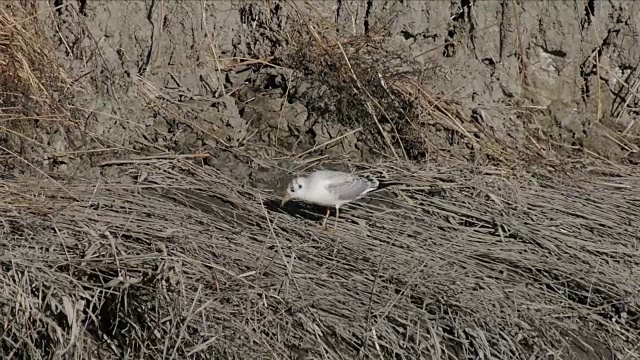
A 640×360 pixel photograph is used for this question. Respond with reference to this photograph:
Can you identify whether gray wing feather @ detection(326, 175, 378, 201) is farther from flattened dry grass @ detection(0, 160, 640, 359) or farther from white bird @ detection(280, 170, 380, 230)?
flattened dry grass @ detection(0, 160, 640, 359)

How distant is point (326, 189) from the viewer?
5812mm

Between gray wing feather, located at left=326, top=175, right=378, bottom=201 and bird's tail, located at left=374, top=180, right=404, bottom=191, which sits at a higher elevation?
gray wing feather, located at left=326, top=175, right=378, bottom=201

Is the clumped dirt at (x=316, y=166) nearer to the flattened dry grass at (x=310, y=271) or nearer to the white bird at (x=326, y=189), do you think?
the flattened dry grass at (x=310, y=271)

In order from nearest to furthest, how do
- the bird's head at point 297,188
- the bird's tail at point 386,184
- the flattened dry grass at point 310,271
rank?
the flattened dry grass at point 310,271, the bird's head at point 297,188, the bird's tail at point 386,184

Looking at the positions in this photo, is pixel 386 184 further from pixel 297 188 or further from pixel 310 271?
pixel 310 271

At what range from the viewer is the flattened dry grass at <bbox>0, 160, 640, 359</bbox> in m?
4.80

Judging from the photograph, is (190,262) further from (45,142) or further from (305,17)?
(305,17)

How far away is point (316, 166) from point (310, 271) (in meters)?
1.37

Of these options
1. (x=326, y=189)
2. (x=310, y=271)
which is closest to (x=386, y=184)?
(x=326, y=189)

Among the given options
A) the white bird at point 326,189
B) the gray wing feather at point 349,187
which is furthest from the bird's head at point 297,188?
the gray wing feather at point 349,187

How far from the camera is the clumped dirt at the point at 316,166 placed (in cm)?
490

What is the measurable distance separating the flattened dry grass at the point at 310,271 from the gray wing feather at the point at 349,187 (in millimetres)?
163

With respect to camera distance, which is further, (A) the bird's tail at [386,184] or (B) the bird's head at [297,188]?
(A) the bird's tail at [386,184]

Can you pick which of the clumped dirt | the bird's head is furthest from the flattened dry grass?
the bird's head
